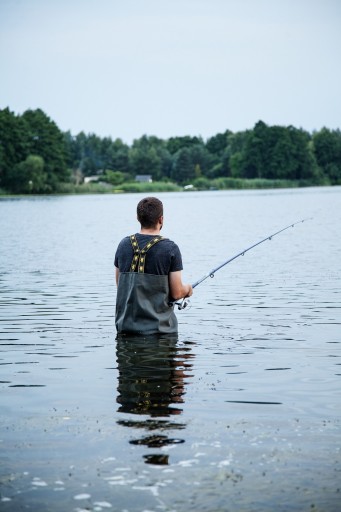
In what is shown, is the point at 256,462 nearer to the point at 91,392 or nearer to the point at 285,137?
the point at 91,392

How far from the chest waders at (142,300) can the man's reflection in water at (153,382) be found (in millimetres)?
139

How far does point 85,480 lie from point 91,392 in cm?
234

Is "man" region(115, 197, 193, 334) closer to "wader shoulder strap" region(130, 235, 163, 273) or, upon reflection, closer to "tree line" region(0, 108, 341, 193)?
"wader shoulder strap" region(130, 235, 163, 273)

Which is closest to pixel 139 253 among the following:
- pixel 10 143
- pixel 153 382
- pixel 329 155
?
pixel 153 382

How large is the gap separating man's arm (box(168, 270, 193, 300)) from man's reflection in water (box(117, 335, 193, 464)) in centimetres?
56

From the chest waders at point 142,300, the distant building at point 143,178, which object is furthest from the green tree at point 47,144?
the chest waders at point 142,300

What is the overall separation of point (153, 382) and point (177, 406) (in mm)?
968

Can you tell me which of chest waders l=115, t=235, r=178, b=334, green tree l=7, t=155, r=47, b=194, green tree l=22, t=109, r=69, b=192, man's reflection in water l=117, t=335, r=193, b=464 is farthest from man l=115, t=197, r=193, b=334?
green tree l=22, t=109, r=69, b=192

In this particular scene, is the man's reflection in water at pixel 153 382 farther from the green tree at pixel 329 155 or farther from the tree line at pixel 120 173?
the green tree at pixel 329 155

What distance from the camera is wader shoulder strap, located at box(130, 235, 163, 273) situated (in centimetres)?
890

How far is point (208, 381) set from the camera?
773 centimetres

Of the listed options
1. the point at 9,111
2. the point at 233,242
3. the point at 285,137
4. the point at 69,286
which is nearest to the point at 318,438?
the point at 69,286

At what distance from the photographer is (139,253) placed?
A: 8.92 m

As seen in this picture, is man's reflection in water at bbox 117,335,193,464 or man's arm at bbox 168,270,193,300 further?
man's arm at bbox 168,270,193,300
